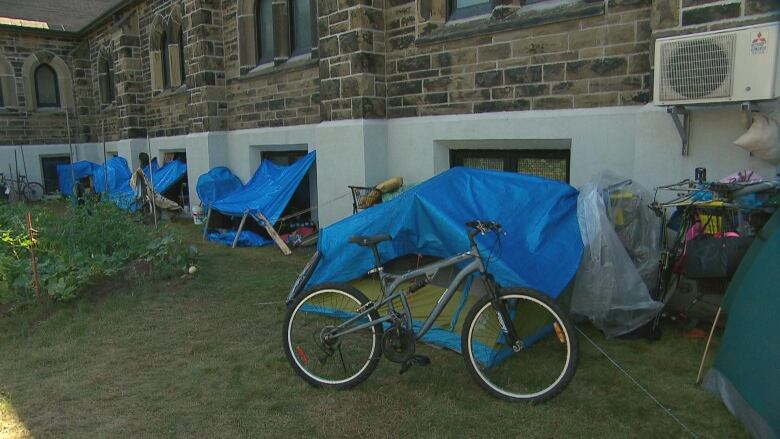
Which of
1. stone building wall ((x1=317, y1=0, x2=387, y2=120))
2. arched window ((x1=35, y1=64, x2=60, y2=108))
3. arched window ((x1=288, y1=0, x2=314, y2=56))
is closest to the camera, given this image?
stone building wall ((x1=317, y1=0, x2=387, y2=120))

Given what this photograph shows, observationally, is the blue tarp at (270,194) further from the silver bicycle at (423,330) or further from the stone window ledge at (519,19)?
the silver bicycle at (423,330)

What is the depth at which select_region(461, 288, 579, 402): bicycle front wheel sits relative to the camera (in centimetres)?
338

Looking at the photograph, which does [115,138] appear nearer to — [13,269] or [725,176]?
[13,269]

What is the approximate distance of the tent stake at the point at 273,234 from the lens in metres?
8.48

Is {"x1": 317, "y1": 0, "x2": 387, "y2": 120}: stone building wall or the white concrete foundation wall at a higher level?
{"x1": 317, "y1": 0, "x2": 387, "y2": 120}: stone building wall

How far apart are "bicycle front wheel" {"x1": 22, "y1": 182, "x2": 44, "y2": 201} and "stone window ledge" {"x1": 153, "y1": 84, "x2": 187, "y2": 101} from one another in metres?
6.88

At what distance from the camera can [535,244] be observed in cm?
415

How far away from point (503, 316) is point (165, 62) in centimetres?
1420

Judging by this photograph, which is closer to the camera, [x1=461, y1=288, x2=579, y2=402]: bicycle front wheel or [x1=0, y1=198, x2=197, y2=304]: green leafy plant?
[x1=461, y1=288, x2=579, y2=402]: bicycle front wheel

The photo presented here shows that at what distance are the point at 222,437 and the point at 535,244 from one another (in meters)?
2.44

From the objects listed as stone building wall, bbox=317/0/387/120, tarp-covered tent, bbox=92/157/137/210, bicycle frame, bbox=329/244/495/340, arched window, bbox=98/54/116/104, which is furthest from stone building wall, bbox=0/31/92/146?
bicycle frame, bbox=329/244/495/340

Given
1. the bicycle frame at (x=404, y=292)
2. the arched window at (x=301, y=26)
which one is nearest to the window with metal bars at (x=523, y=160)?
the bicycle frame at (x=404, y=292)

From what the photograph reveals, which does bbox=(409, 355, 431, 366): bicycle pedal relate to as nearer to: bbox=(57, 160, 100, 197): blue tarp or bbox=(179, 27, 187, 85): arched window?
bbox=(179, 27, 187, 85): arched window

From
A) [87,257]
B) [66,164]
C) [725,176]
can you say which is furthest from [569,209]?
[66,164]
